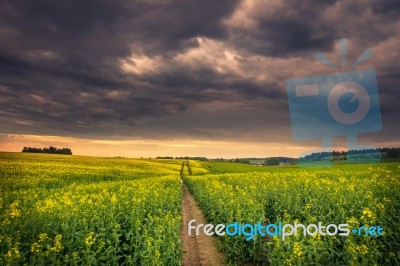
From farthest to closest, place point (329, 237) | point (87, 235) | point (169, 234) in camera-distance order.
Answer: point (169, 234)
point (87, 235)
point (329, 237)

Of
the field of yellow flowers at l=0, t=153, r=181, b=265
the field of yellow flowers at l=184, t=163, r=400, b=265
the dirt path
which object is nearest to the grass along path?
the dirt path

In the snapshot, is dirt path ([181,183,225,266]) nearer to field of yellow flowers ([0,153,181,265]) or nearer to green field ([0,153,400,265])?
green field ([0,153,400,265])

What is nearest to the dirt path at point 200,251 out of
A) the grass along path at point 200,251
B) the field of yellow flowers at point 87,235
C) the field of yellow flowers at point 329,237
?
the grass along path at point 200,251

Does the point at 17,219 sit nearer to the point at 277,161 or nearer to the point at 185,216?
the point at 185,216

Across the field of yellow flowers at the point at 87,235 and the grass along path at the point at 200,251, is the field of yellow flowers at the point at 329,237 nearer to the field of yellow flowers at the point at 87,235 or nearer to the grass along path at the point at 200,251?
the grass along path at the point at 200,251

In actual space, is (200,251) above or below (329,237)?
below

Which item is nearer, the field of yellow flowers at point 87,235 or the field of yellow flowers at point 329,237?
the field of yellow flowers at point 329,237

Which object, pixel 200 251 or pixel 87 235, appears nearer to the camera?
pixel 87 235

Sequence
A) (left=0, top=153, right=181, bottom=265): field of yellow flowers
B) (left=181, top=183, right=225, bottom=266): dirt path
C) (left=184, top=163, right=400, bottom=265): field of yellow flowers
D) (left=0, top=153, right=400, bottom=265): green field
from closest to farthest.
A: (left=184, top=163, right=400, bottom=265): field of yellow flowers < (left=0, top=153, right=400, bottom=265): green field < (left=0, top=153, right=181, bottom=265): field of yellow flowers < (left=181, top=183, right=225, bottom=266): dirt path

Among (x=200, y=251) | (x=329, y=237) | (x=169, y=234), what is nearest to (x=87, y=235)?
(x=169, y=234)

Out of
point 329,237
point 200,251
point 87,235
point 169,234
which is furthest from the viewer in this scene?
point 200,251

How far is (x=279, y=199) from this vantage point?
17375 mm

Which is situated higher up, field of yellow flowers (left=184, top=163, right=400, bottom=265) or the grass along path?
field of yellow flowers (left=184, top=163, right=400, bottom=265)

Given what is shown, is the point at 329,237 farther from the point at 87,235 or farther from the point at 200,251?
the point at 87,235
